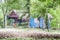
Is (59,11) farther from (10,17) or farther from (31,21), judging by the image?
(10,17)

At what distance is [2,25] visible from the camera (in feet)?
60.7

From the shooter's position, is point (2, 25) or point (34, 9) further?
point (2, 25)

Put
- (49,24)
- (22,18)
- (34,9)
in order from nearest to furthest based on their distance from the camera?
(34,9), (49,24), (22,18)

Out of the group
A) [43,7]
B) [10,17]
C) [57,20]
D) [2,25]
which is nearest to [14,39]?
[43,7]

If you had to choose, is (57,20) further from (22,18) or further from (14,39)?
(22,18)

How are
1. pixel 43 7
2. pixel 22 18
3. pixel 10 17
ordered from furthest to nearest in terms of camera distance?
pixel 22 18
pixel 10 17
pixel 43 7

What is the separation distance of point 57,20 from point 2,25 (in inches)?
222

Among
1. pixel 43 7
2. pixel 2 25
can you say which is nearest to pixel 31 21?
pixel 2 25

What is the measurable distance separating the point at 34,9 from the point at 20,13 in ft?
32.8

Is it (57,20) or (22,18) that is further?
(22,18)

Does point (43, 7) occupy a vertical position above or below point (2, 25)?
above

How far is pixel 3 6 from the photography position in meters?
15.7

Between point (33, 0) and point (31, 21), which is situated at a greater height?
point (33, 0)

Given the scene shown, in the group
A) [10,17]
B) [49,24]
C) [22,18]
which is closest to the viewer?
[49,24]
